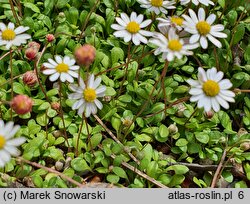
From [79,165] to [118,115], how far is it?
40 centimetres

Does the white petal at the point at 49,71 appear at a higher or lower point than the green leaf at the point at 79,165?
higher

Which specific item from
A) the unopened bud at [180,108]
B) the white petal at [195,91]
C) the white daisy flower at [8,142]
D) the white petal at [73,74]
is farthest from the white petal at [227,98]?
the white daisy flower at [8,142]

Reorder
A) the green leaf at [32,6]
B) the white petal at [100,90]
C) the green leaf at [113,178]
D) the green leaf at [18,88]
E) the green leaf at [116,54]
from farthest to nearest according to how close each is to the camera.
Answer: the green leaf at [32,6], the green leaf at [116,54], the green leaf at [18,88], the green leaf at [113,178], the white petal at [100,90]

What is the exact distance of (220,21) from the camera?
3.30 m

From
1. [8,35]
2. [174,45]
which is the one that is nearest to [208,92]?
[174,45]

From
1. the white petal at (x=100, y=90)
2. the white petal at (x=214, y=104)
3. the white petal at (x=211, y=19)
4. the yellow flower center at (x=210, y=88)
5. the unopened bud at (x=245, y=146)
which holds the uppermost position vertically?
A: the white petal at (x=211, y=19)

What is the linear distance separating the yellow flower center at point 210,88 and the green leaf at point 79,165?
0.73 metres

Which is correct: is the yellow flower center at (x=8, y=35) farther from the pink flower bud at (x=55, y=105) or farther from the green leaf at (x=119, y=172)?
the green leaf at (x=119, y=172)

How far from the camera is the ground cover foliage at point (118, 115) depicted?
2619 millimetres

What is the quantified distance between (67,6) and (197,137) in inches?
47.8

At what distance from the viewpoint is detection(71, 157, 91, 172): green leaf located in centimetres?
259

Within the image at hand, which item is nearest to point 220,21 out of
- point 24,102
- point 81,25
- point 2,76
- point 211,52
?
point 211,52
